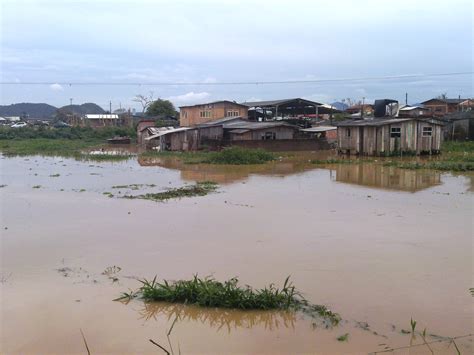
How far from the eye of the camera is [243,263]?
812 centimetres

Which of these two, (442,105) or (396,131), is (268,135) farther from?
(442,105)

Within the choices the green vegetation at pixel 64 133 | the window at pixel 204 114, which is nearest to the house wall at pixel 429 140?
the window at pixel 204 114

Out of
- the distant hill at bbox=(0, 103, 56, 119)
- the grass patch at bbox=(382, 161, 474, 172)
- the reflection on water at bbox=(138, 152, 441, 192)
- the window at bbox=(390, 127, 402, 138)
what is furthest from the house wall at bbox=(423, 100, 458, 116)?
the distant hill at bbox=(0, 103, 56, 119)

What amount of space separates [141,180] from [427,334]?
628 inches

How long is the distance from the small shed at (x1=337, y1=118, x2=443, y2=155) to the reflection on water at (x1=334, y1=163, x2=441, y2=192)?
205 inches

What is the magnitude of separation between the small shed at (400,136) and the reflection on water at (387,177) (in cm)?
521

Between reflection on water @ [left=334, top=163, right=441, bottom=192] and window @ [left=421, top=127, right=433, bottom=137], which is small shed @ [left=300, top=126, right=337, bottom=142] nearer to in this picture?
window @ [left=421, top=127, right=433, bottom=137]

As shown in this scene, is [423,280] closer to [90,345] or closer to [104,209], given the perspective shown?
[90,345]

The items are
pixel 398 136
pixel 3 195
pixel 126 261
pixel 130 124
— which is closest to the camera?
pixel 126 261

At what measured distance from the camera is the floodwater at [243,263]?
554cm

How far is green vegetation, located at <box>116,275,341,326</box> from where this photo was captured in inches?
242

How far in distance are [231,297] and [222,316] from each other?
0.98ft

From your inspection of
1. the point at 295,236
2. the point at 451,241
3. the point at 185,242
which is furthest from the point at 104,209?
the point at 451,241

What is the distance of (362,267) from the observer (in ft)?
25.5
